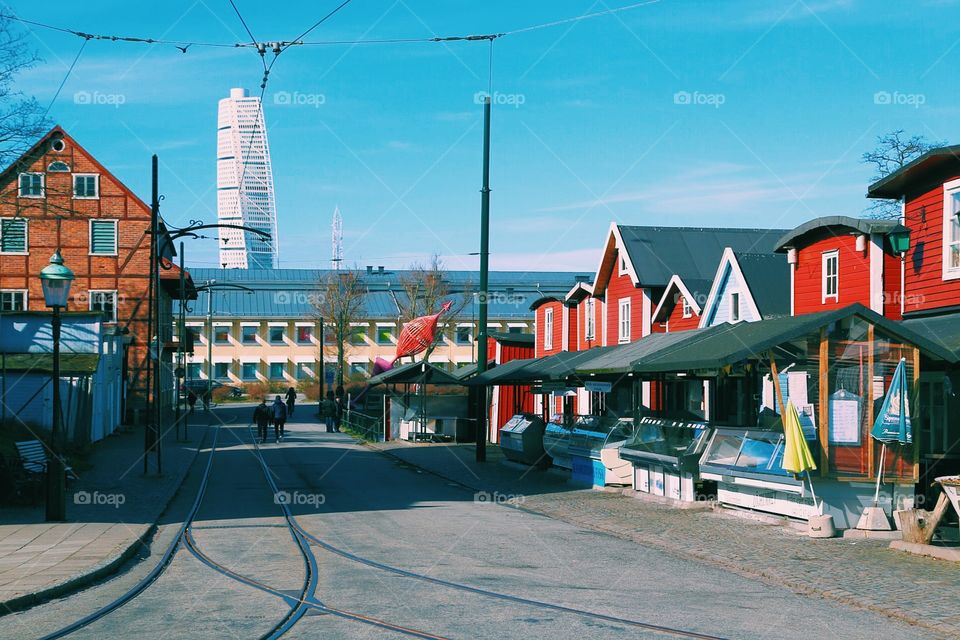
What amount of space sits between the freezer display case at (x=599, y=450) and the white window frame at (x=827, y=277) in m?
5.48

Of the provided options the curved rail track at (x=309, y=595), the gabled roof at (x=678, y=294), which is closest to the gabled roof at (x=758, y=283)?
the gabled roof at (x=678, y=294)

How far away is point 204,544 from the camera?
49.0 feet

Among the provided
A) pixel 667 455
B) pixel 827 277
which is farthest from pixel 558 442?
pixel 827 277

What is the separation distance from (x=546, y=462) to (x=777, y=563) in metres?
15.8

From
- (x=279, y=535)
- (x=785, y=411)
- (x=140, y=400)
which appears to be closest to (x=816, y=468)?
(x=785, y=411)

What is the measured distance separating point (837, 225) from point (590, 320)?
54.2ft

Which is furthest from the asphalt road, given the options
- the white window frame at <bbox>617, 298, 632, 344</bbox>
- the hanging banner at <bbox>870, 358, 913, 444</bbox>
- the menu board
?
the white window frame at <bbox>617, 298, 632, 344</bbox>

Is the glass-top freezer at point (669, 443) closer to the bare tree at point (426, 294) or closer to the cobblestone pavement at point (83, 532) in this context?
the cobblestone pavement at point (83, 532)

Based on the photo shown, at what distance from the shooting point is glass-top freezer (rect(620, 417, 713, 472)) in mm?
20172

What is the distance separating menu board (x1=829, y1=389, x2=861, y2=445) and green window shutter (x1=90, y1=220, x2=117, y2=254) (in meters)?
45.8

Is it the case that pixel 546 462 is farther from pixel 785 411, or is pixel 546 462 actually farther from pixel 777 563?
pixel 777 563

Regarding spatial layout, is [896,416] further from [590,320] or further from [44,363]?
[590,320]

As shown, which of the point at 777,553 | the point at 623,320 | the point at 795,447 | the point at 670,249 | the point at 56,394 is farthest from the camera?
the point at 623,320

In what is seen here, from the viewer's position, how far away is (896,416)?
1648 cm
